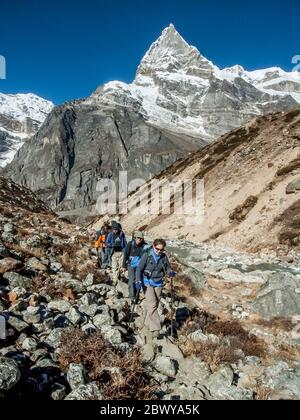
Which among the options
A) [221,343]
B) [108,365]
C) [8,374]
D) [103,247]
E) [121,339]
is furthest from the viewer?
[103,247]

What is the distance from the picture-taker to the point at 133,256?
14.4 metres

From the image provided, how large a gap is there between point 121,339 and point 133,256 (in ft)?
12.9

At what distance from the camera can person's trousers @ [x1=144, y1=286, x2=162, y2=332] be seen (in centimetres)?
1178

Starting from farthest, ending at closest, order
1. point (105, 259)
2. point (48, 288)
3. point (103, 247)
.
Result: point (103, 247), point (105, 259), point (48, 288)

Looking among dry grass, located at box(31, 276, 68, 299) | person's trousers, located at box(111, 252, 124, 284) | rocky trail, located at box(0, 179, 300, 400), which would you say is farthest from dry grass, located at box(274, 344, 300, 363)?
person's trousers, located at box(111, 252, 124, 284)

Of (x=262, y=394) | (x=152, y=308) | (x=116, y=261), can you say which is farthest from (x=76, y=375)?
(x=116, y=261)

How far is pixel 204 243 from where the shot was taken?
41.0 m

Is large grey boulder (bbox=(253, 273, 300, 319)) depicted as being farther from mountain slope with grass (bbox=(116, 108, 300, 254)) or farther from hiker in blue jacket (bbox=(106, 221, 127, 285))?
mountain slope with grass (bbox=(116, 108, 300, 254))

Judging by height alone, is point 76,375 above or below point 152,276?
below

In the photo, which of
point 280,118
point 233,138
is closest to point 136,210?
point 233,138

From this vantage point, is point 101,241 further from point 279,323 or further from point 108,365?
point 108,365

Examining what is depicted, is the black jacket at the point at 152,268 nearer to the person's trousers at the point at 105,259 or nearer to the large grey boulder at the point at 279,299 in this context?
the large grey boulder at the point at 279,299

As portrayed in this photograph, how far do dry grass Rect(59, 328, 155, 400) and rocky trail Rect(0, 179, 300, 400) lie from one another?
22 mm

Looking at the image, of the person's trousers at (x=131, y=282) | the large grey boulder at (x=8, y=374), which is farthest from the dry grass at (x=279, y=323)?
the large grey boulder at (x=8, y=374)
